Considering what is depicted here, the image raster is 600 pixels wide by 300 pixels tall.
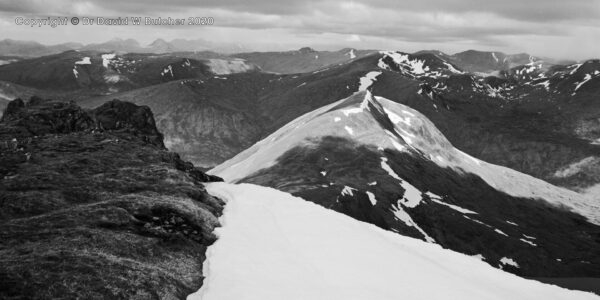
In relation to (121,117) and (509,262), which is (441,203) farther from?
(121,117)

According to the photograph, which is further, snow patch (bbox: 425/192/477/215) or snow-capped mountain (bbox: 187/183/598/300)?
snow patch (bbox: 425/192/477/215)

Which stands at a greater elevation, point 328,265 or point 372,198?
point 328,265

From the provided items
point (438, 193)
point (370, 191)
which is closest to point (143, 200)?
point (370, 191)

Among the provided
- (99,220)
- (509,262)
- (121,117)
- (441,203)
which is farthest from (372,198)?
(99,220)

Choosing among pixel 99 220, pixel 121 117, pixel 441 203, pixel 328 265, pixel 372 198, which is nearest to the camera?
pixel 328 265

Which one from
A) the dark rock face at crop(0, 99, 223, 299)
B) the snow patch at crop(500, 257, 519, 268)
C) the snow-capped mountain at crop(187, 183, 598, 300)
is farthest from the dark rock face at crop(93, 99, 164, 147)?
the snow patch at crop(500, 257, 519, 268)

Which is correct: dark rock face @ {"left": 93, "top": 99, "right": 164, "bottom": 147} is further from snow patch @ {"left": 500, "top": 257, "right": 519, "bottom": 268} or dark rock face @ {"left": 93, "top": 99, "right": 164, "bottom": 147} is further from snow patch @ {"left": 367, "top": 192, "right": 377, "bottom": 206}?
snow patch @ {"left": 500, "top": 257, "right": 519, "bottom": 268}

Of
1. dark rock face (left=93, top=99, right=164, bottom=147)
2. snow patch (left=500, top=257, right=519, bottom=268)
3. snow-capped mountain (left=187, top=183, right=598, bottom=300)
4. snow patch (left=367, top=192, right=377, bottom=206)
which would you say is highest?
snow-capped mountain (left=187, top=183, right=598, bottom=300)
